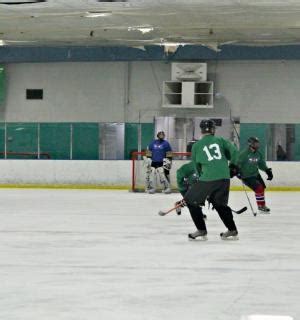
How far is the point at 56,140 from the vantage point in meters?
18.3

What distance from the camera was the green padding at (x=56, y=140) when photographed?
1823cm

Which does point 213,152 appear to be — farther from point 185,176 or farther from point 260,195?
point 260,195

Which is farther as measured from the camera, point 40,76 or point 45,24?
point 40,76

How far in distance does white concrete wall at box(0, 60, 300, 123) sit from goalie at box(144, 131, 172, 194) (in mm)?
2178

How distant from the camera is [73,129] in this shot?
60.1ft

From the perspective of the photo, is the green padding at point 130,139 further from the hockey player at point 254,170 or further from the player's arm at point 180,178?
the player's arm at point 180,178

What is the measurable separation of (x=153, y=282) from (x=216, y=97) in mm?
13945

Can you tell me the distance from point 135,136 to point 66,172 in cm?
178

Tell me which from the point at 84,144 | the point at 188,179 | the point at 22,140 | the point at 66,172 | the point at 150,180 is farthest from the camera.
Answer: the point at 22,140

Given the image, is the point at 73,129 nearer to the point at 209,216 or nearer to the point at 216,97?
the point at 216,97

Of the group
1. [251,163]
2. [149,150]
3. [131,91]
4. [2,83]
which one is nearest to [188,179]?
[251,163]

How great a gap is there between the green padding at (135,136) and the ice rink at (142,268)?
7.53 meters

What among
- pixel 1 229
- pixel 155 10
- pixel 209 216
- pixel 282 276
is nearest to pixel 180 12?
→ pixel 155 10

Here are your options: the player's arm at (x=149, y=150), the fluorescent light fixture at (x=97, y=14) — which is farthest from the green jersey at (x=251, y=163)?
the player's arm at (x=149, y=150)
